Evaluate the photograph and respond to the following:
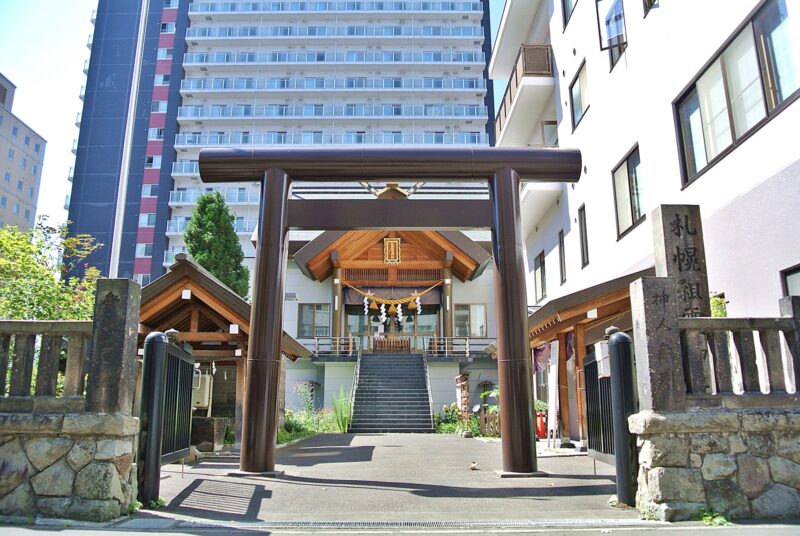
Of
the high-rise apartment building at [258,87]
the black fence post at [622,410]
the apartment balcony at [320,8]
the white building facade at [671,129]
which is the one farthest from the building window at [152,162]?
the black fence post at [622,410]

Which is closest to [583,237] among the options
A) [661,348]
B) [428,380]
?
[428,380]

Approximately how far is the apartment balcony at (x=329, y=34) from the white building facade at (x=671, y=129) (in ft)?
134

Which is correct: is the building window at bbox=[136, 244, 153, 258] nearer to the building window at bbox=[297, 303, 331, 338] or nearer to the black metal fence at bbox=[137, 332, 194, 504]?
the building window at bbox=[297, 303, 331, 338]

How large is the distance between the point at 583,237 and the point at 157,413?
12321 mm

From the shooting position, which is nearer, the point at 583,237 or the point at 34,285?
the point at 34,285

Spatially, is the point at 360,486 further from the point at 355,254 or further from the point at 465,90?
the point at 465,90

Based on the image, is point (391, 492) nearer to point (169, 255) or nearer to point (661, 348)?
point (661, 348)

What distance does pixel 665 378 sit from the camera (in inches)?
215

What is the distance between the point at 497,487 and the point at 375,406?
1392 cm

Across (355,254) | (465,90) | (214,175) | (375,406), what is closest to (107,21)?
(465,90)

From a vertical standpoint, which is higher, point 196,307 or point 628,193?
point 628,193

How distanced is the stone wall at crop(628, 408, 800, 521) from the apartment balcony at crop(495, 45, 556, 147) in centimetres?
1450

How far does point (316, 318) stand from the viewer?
27.4m

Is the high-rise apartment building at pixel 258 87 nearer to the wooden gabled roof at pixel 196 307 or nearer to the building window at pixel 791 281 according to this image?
the wooden gabled roof at pixel 196 307
